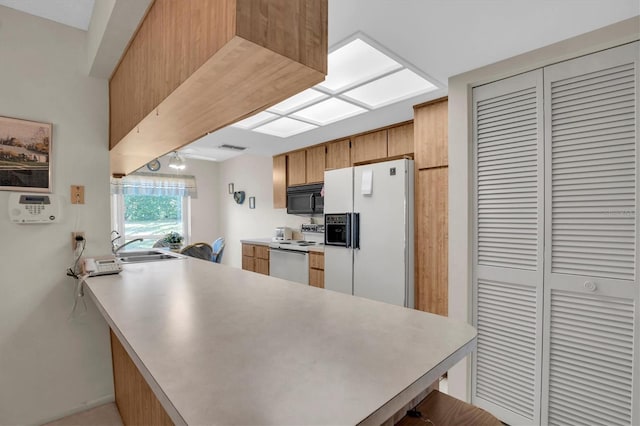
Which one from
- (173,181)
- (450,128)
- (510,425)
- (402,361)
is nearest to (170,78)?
(402,361)

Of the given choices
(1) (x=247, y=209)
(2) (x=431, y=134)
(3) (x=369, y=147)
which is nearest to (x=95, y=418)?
(2) (x=431, y=134)

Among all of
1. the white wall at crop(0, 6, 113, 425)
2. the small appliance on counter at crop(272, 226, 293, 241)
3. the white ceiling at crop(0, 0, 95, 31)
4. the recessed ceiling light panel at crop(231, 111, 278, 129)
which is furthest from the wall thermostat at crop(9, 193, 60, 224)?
the small appliance on counter at crop(272, 226, 293, 241)

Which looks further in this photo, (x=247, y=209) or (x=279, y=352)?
(x=247, y=209)

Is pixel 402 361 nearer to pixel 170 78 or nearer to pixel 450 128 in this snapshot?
pixel 170 78

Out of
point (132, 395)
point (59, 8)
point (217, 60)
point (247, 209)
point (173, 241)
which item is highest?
point (59, 8)

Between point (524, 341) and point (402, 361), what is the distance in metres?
1.67

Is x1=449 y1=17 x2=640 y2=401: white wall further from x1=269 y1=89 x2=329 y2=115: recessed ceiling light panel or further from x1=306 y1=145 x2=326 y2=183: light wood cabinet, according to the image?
x1=306 y1=145 x2=326 y2=183: light wood cabinet

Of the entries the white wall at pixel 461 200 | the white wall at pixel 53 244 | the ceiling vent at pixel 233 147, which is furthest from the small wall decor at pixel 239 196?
the white wall at pixel 461 200

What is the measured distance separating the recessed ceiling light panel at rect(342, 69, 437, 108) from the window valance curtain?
4453 millimetres

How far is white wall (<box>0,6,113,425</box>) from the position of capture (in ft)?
5.21

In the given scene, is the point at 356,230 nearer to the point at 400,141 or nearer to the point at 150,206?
the point at 400,141

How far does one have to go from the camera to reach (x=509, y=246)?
1.93 metres

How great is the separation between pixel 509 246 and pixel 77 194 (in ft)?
9.08

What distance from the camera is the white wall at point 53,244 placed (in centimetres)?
159
